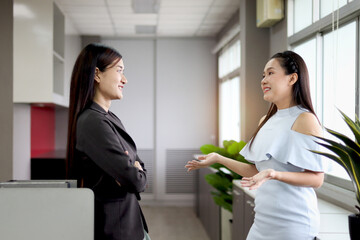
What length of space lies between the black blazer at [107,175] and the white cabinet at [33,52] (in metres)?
2.87

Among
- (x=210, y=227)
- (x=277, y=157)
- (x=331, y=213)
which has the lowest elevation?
(x=210, y=227)

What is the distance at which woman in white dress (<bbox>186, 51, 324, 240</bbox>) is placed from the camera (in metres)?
1.51

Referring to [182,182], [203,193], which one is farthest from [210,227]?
[182,182]

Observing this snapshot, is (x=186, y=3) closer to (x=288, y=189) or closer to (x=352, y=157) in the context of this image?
(x=288, y=189)

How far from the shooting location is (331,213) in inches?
91.7

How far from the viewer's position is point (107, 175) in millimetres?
1291

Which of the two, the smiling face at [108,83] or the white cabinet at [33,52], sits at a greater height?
the white cabinet at [33,52]

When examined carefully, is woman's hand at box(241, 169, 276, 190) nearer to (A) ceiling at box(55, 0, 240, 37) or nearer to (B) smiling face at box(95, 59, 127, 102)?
(B) smiling face at box(95, 59, 127, 102)

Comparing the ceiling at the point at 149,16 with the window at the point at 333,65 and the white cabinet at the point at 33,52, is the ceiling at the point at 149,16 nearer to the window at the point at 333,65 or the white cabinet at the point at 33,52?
the white cabinet at the point at 33,52

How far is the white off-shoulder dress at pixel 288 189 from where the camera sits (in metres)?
1.51

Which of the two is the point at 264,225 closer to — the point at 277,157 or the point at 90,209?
the point at 277,157

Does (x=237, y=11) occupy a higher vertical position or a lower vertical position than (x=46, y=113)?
higher

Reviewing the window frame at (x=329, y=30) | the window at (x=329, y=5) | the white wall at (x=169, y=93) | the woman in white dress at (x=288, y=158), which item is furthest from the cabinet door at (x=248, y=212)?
the white wall at (x=169, y=93)

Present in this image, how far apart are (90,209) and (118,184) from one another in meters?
0.16
